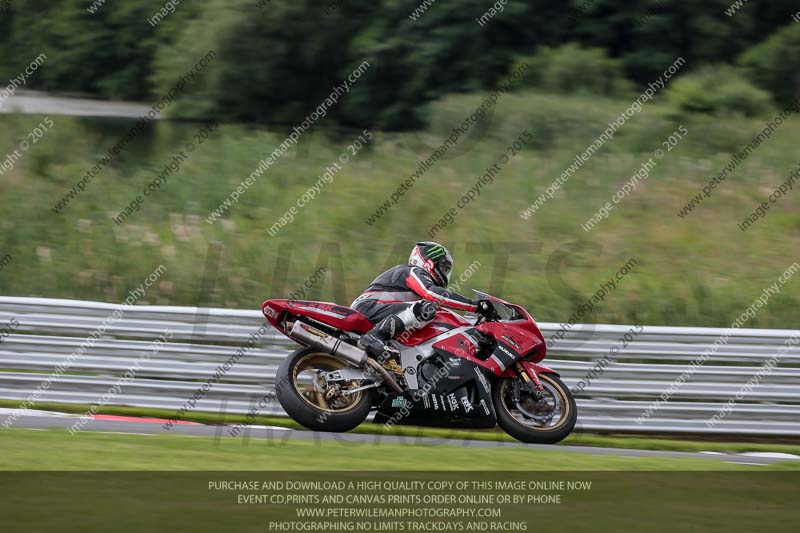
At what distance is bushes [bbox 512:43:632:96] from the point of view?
87.2ft

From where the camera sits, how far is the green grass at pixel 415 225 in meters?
13.1

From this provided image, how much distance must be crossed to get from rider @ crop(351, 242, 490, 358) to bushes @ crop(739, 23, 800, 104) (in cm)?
1993

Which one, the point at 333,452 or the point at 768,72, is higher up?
the point at 333,452

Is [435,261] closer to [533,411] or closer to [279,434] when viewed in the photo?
[533,411]

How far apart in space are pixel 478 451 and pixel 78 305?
429 centimetres

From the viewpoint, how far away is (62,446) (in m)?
7.77

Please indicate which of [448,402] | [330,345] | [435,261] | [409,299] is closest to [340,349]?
[330,345]

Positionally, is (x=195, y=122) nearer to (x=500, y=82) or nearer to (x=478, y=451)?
(x=500, y=82)

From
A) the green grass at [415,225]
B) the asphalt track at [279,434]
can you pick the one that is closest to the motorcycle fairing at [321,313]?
the asphalt track at [279,434]

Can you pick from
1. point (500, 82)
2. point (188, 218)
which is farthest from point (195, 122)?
point (188, 218)

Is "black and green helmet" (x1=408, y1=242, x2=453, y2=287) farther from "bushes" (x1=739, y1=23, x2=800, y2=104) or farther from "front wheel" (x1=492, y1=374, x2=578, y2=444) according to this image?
"bushes" (x1=739, y1=23, x2=800, y2=104)

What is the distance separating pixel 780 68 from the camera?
87.0ft

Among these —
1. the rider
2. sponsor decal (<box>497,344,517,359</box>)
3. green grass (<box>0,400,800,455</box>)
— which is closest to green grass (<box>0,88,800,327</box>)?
green grass (<box>0,400,800,455</box>)

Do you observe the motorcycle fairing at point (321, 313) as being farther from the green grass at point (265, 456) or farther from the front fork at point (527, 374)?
the front fork at point (527, 374)
